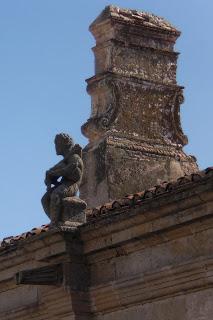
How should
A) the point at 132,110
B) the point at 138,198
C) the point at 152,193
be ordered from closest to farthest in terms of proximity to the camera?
the point at 152,193 < the point at 138,198 < the point at 132,110

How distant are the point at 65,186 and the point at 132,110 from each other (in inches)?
180

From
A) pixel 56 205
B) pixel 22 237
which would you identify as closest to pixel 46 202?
pixel 56 205

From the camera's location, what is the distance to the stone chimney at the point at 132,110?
1720cm

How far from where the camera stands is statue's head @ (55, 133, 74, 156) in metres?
14.0

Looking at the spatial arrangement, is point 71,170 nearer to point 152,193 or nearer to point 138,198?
point 138,198

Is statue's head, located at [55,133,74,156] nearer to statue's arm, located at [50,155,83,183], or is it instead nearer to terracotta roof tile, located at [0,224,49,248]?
statue's arm, located at [50,155,83,183]

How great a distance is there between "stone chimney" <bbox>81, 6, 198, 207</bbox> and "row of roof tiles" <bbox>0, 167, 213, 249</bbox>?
290 cm

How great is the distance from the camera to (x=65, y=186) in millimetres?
13758

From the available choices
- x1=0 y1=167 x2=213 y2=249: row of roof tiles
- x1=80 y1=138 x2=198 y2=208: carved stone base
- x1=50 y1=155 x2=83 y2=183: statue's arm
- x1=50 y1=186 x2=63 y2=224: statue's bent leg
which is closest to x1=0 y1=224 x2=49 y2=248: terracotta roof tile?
x1=0 y1=167 x2=213 y2=249: row of roof tiles

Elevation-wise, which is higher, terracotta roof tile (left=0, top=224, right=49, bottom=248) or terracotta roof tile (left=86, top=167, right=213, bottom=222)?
terracotta roof tile (left=0, top=224, right=49, bottom=248)

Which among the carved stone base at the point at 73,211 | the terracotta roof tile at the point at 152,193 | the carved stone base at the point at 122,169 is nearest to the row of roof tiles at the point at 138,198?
the terracotta roof tile at the point at 152,193

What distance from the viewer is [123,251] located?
1306 cm

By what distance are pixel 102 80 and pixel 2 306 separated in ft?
14.9

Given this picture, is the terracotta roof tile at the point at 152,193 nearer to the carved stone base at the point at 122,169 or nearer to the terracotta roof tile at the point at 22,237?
the terracotta roof tile at the point at 22,237
